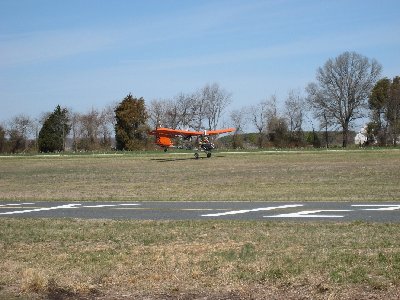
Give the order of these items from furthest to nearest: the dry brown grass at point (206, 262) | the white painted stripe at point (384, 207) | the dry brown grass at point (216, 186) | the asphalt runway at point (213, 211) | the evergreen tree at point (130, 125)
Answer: the evergreen tree at point (130, 125)
the dry brown grass at point (216, 186)
the white painted stripe at point (384, 207)
the asphalt runway at point (213, 211)
the dry brown grass at point (206, 262)

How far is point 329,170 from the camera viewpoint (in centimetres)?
4284

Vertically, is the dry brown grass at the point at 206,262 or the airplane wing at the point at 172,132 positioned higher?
the airplane wing at the point at 172,132

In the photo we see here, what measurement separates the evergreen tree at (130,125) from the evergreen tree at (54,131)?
903 centimetres

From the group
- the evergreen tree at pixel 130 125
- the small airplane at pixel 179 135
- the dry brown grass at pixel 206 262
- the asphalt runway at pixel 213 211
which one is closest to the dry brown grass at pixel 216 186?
the asphalt runway at pixel 213 211

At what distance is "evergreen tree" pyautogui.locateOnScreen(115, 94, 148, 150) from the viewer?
339 ft

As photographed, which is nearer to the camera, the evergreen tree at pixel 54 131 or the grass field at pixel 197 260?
the grass field at pixel 197 260

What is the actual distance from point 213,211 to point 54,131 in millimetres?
90672

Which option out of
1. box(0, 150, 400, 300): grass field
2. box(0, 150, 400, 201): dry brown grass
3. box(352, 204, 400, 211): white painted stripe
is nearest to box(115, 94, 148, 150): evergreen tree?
box(0, 150, 400, 201): dry brown grass

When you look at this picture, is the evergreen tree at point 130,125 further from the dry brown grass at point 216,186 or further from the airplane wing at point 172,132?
the dry brown grass at point 216,186

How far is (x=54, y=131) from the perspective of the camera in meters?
105

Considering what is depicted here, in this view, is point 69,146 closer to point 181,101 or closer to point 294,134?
point 181,101

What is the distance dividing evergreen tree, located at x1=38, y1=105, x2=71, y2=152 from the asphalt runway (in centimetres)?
8419

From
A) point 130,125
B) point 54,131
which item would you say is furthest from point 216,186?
point 54,131

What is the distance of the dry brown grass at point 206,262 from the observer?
841cm
